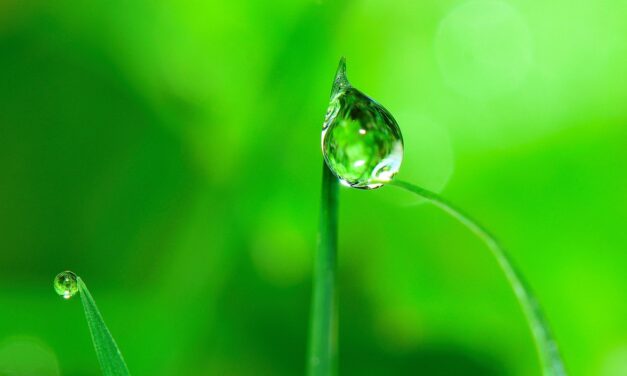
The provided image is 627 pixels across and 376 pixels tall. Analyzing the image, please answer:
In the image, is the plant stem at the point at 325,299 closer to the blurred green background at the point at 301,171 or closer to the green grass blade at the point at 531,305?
the green grass blade at the point at 531,305

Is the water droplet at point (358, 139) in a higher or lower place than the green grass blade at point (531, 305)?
higher

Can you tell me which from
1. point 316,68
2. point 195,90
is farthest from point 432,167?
point 195,90

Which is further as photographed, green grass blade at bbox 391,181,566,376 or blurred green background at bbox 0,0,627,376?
blurred green background at bbox 0,0,627,376

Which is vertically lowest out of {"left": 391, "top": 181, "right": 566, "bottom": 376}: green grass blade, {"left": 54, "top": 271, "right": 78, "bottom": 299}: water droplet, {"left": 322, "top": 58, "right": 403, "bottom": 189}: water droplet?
{"left": 391, "top": 181, "right": 566, "bottom": 376}: green grass blade

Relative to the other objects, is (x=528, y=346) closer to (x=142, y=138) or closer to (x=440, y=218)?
(x=440, y=218)

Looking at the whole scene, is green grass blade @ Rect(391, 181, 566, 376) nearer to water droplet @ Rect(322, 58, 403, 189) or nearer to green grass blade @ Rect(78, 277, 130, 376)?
water droplet @ Rect(322, 58, 403, 189)

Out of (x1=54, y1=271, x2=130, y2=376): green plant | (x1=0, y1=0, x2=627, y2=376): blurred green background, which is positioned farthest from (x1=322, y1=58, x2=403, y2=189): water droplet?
(x1=0, y1=0, x2=627, y2=376): blurred green background

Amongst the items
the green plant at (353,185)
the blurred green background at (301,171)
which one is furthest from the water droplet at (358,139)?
the blurred green background at (301,171)

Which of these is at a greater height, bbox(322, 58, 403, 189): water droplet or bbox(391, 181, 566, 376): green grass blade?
A: bbox(322, 58, 403, 189): water droplet
